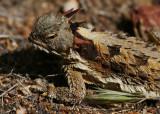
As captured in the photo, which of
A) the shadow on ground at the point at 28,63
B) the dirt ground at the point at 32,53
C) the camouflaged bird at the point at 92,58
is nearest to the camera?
the camouflaged bird at the point at 92,58

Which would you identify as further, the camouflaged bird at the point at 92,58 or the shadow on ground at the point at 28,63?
the shadow on ground at the point at 28,63

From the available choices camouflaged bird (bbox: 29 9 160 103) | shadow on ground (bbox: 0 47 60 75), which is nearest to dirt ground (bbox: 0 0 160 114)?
shadow on ground (bbox: 0 47 60 75)

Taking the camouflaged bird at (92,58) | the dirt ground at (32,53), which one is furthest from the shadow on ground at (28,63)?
the camouflaged bird at (92,58)

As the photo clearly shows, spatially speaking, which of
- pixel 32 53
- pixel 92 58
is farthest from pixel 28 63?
pixel 92 58

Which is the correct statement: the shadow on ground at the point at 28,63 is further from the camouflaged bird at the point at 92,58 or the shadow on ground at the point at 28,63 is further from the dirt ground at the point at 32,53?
the camouflaged bird at the point at 92,58

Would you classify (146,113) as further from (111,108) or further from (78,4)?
(78,4)

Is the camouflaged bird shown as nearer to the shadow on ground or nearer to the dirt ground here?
the dirt ground

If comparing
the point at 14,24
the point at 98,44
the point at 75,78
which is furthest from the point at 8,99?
the point at 14,24
